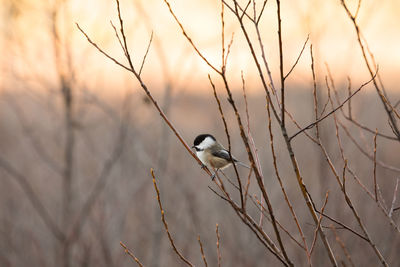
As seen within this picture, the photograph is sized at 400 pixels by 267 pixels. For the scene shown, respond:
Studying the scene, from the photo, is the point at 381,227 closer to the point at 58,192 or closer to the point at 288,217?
the point at 288,217

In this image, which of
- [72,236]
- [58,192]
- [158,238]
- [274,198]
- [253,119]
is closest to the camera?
[72,236]

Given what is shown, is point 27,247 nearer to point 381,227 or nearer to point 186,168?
point 186,168

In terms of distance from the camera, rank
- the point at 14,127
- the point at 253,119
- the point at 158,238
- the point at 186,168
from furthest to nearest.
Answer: the point at 14,127 < the point at 186,168 < the point at 253,119 < the point at 158,238

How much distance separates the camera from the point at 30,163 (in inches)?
401

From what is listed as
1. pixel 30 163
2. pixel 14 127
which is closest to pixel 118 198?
pixel 30 163

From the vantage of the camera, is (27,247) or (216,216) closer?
(27,247)

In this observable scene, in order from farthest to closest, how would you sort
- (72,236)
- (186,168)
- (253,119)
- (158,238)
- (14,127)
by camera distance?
(14,127) → (186,168) → (253,119) → (158,238) → (72,236)

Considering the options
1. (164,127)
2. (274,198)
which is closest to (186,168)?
(274,198)

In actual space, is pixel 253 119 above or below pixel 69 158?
above

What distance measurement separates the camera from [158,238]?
228 inches

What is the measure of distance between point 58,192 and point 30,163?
95 centimetres

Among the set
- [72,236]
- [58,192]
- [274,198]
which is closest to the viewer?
[72,236]

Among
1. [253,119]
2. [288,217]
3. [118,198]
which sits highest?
[253,119]

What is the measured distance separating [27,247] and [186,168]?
3.00m
